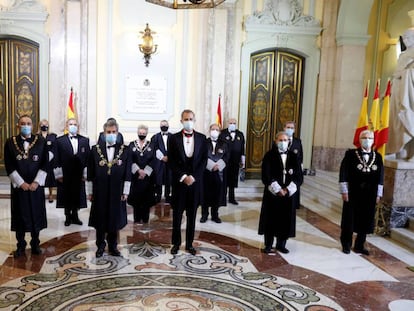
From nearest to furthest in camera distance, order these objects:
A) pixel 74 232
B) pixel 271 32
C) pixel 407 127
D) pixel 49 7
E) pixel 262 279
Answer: pixel 262 279 → pixel 74 232 → pixel 407 127 → pixel 49 7 → pixel 271 32

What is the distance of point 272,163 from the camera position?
16.7ft

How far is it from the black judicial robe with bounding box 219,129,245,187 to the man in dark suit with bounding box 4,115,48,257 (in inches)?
150

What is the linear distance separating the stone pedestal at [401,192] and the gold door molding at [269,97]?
13.7 feet

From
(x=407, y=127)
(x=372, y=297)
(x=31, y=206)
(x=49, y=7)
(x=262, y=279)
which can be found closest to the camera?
(x=372, y=297)

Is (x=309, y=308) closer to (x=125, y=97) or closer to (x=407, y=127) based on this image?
(x=407, y=127)

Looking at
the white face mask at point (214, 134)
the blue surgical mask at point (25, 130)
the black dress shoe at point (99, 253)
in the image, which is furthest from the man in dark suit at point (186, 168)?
the white face mask at point (214, 134)

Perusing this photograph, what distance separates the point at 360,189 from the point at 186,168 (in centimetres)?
218

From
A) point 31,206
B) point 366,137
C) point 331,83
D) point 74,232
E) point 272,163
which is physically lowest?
point 74,232

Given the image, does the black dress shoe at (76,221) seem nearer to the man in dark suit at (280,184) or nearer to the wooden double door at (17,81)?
the man in dark suit at (280,184)

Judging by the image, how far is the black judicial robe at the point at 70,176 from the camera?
Answer: 5.91 m

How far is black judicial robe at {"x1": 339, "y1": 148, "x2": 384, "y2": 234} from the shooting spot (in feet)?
16.9

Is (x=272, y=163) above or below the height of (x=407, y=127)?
below

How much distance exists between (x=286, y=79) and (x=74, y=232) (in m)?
6.28

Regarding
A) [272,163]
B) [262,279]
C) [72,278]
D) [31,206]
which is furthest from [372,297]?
[31,206]
